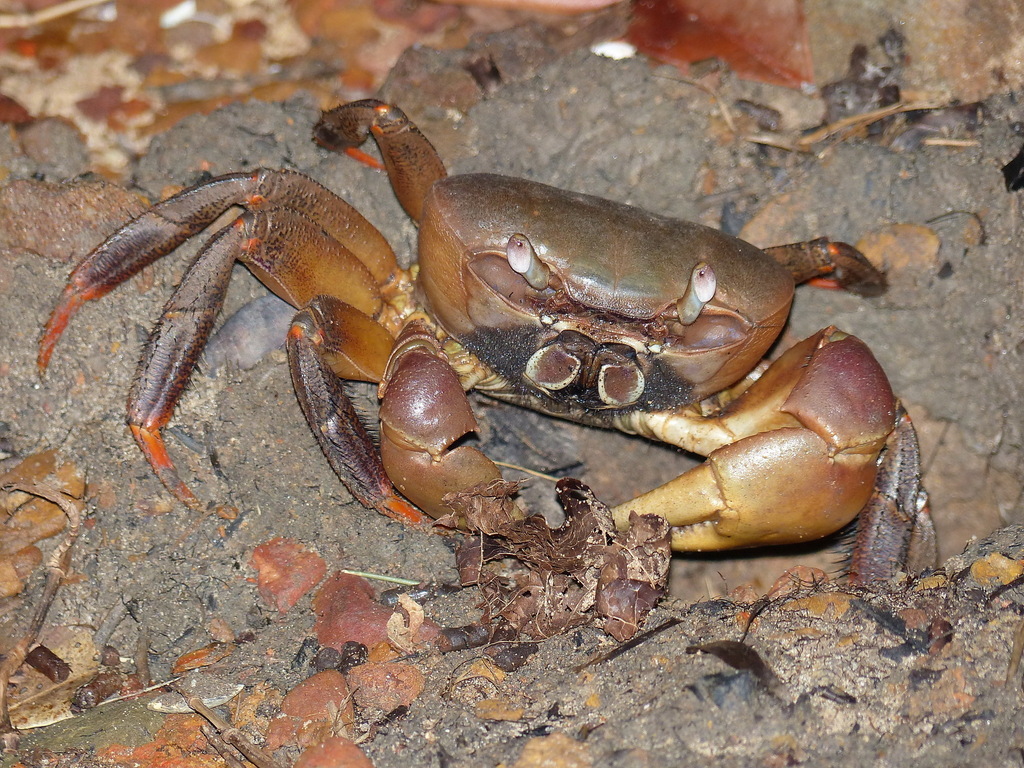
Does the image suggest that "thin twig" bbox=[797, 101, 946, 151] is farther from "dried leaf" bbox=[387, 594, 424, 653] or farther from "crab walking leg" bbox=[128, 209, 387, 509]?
"dried leaf" bbox=[387, 594, 424, 653]

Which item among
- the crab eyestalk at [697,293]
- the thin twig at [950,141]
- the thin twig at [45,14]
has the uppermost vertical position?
the thin twig at [45,14]

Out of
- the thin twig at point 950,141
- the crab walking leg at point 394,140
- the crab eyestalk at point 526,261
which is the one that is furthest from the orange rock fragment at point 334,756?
the thin twig at point 950,141

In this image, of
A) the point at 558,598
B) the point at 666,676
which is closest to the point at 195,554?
the point at 558,598

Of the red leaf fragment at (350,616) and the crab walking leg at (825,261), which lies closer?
the red leaf fragment at (350,616)

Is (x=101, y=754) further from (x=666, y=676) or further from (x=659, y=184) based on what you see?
(x=659, y=184)

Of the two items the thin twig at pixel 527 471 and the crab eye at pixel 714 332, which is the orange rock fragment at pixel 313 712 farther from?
the crab eye at pixel 714 332

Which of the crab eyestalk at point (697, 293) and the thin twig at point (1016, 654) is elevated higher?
the crab eyestalk at point (697, 293)
